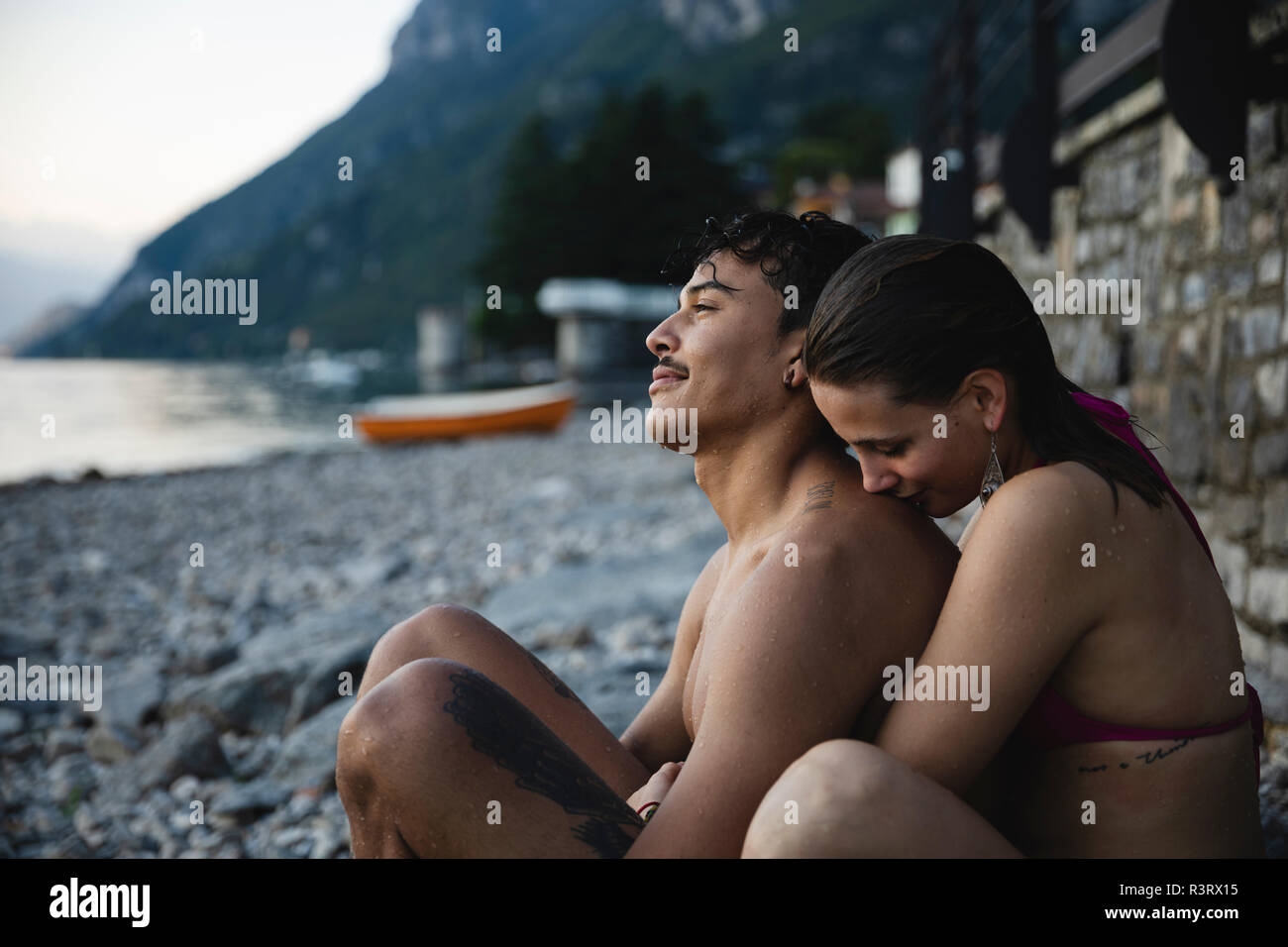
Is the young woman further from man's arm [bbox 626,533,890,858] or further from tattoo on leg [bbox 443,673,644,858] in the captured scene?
tattoo on leg [bbox 443,673,644,858]

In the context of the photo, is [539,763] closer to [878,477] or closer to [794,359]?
[878,477]

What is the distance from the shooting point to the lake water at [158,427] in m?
23.5

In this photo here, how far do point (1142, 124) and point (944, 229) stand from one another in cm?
371

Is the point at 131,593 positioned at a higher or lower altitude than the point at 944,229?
lower

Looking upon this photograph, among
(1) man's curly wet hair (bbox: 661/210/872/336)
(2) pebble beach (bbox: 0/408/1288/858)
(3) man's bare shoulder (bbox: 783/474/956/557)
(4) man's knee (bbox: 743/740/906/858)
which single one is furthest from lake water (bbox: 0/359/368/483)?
(4) man's knee (bbox: 743/740/906/858)

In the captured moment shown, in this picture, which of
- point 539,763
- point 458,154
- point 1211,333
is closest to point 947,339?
point 539,763

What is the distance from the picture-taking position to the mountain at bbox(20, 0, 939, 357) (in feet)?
388

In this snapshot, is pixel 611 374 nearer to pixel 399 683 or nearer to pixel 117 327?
pixel 399 683

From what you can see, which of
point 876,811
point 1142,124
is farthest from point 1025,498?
point 1142,124

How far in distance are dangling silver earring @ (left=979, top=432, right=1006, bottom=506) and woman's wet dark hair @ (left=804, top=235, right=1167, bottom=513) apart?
0.06 m

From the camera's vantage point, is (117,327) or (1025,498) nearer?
(1025,498)

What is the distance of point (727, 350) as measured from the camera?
195cm

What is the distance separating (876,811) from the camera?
1.41 metres
